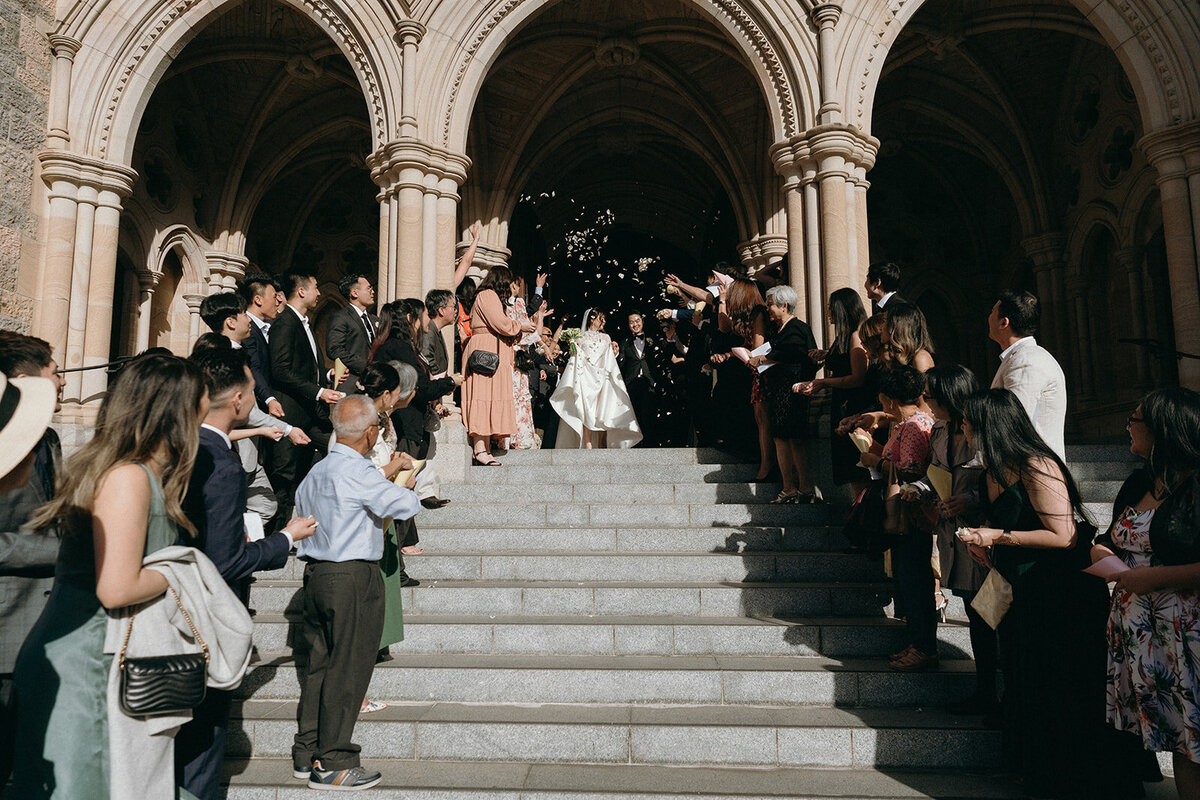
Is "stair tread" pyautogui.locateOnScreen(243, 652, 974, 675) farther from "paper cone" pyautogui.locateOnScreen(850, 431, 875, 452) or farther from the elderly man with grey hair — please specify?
"paper cone" pyautogui.locateOnScreen(850, 431, 875, 452)

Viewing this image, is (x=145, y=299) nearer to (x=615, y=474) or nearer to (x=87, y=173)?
(x=87, y=173)

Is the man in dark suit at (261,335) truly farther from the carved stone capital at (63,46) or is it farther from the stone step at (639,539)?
the carved stone capital at (63,46)

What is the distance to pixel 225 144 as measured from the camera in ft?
45.6

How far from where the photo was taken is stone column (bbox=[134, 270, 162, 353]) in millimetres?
12508

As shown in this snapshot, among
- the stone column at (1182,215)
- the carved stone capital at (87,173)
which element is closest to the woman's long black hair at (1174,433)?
the stone column at (1182,215)

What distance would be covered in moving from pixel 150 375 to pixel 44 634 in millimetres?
754

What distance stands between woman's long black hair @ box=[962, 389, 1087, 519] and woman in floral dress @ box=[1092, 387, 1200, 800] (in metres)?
0.29

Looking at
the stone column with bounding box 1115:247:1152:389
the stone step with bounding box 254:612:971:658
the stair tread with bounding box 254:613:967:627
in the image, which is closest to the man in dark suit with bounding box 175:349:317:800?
the stone step with bounding box 254:612:971:658

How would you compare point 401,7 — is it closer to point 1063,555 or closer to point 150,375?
point 150,375

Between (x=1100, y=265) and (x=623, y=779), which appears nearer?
(x=623, y=779)

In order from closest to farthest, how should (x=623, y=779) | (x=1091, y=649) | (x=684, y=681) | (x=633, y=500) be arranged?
(x=1091, y=649), (x=623, y=779), (x=684, y=681), (x=633, y=500)

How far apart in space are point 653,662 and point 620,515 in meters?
1.99

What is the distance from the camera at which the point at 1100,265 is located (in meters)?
13.3

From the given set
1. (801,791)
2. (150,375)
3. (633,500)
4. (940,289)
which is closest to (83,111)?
(633,500)
